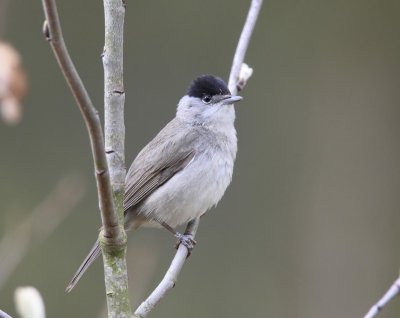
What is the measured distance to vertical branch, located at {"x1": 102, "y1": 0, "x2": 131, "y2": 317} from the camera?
7.27 feet

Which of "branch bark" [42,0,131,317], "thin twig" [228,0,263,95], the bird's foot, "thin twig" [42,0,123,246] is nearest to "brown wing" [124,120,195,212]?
the bird's foot

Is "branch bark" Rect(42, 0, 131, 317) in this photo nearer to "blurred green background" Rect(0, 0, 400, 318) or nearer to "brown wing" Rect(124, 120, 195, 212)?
"brown wing" Rect(124, 120, 195, 212)

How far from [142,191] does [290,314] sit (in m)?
2.69

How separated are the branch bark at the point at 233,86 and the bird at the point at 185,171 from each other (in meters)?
0.13

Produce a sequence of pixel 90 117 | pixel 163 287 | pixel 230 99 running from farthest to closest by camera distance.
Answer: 1. pixel 230 99
2. pixel 163 287
3. pixel 90 117

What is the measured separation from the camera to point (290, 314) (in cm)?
629

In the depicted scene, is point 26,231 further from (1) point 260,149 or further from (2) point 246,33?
(1) point 260,149

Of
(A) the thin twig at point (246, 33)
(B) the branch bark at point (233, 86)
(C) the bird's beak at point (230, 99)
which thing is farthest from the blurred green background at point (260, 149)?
(A) the thin twig at point (246, 33)

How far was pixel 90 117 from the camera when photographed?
1822 mm

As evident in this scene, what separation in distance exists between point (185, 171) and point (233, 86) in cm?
58

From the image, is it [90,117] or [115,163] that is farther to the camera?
[115,163]

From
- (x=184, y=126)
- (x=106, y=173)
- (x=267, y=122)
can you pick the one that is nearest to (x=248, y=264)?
(x=267, y=122)

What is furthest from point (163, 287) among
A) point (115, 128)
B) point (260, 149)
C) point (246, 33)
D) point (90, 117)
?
point (260, 149)

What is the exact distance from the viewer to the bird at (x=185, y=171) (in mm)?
4008
